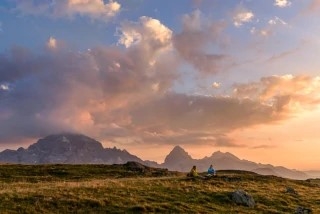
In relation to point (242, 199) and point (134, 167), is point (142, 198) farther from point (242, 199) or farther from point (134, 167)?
point (134, 167)

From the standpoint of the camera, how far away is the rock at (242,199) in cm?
4750

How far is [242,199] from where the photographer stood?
48.0 metres

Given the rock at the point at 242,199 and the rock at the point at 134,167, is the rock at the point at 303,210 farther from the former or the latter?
the rock at the point at 134,167

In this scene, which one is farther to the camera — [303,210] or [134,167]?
[134,167]

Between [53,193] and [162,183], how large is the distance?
17.0m

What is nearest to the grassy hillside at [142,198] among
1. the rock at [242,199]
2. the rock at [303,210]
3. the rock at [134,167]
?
the rock at [242,199]

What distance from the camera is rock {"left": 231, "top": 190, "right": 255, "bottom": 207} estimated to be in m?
47.5

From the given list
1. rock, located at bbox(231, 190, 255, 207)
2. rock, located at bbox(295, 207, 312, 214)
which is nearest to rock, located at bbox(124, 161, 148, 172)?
rock, located at bbox(231, 190, 255, 207)

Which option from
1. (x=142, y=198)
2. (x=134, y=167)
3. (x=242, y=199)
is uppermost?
(x=134, y=167)

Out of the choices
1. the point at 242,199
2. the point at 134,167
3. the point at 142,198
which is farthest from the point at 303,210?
the point at 134,167

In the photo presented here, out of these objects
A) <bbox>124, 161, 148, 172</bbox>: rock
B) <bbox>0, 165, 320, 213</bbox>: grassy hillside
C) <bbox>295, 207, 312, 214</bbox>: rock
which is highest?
<bbox>124, 161, 148, 172</bbox>: rock

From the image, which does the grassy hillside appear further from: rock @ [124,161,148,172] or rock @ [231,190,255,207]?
rock @ [124,161,148,172]

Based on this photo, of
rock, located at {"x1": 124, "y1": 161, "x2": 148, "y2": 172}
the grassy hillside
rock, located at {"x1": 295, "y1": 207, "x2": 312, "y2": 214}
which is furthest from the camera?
rock, located at {"x1": 124, "y1": 161, "x2": 148, "y2": 172}

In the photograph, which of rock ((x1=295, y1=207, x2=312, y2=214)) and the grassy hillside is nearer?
the grassy hillside
